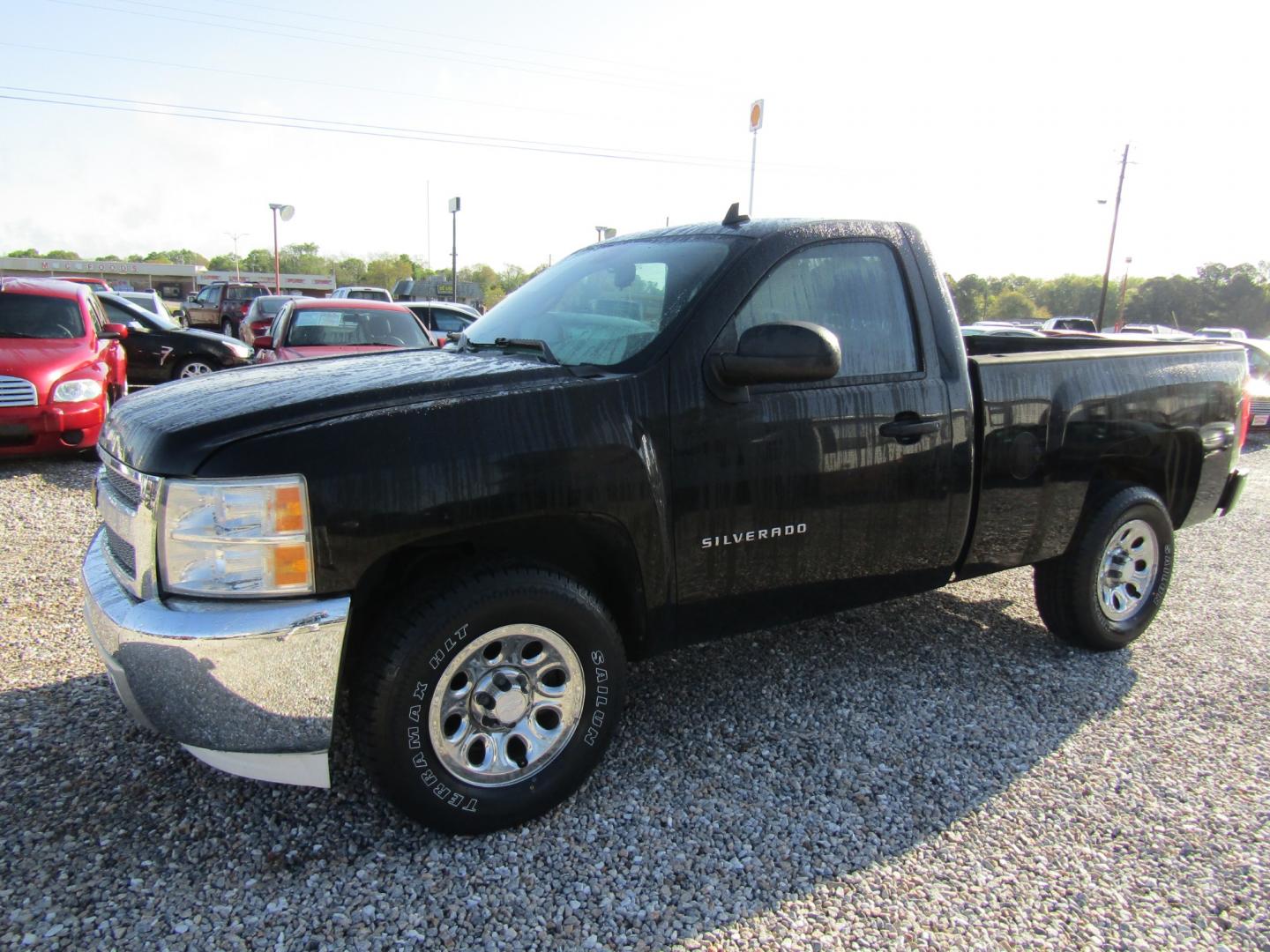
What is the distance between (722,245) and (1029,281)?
392ft

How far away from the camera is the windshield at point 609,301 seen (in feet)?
9.84

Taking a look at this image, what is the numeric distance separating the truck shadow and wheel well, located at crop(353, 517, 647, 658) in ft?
1.95

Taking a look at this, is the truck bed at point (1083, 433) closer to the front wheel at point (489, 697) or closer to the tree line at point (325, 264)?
the front wheel at point (489, 697)

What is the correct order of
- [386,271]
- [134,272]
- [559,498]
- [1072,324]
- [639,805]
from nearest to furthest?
[559,498]
[639,805]
[1072,324]
[134,272]
[386,271]

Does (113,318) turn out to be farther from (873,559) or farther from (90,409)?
(873,559)

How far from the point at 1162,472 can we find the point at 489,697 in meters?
3.59

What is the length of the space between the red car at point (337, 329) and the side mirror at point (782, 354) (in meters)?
7.34

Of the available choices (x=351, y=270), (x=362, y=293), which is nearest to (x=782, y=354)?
(x=362, y=293)

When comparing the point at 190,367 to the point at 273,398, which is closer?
the point at 273,398

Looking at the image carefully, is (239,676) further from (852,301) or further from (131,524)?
(852,301)

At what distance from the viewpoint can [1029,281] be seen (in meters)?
109

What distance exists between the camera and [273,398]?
2547 mm

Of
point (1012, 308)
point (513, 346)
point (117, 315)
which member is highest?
point (1012, 308)

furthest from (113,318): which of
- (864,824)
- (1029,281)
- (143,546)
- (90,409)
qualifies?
(1029,281)
